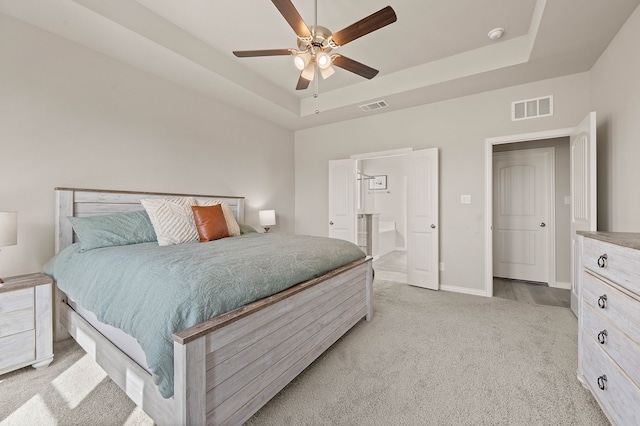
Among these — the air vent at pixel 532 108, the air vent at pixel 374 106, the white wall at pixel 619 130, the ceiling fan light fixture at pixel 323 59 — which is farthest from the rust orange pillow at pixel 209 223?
A: the air vent at pixel 532 108

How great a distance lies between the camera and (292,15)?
5.87 feet

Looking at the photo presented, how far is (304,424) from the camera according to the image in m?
1.39

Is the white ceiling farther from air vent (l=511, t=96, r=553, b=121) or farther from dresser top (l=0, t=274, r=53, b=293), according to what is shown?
dresser top (l=0, t=274, r=53, b=293)

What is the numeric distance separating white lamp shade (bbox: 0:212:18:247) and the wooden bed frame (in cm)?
52

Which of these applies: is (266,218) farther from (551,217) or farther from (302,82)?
(551,217)

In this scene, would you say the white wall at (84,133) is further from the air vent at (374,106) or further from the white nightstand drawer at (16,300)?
the air vent at (374,106)

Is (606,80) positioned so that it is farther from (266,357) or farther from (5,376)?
(5,376)

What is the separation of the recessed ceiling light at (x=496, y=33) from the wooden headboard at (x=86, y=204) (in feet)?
12.5

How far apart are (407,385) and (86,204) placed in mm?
2984

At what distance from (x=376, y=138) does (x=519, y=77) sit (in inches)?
73.7

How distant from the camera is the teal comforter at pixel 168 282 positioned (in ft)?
3.70

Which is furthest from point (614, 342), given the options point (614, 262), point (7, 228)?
point (7, 228)

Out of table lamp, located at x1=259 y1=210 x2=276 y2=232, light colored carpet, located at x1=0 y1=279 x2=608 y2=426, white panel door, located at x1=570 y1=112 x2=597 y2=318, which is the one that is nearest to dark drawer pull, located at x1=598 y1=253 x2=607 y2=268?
light colored carpet, located at x1=0 y1=279 x2=608 y2=426

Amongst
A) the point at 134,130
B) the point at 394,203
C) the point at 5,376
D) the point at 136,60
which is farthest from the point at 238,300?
the point at 394,203
